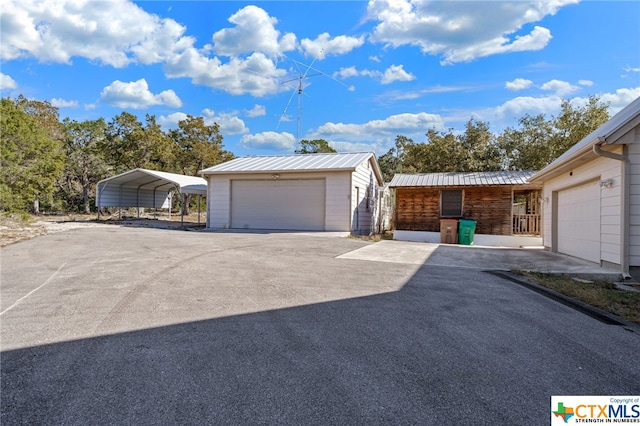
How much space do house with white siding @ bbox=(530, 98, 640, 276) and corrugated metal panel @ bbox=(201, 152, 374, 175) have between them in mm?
7529

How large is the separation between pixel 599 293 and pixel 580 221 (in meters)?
4.28

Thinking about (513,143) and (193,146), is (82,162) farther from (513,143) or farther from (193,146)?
(513,143)

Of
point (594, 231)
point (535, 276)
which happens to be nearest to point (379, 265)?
point (535, 276)

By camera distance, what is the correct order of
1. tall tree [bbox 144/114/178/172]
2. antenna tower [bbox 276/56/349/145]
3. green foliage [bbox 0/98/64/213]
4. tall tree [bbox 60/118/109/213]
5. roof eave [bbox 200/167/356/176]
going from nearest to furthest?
1. green foliage [bbox 0/98/64/213]
2. roof eave [bbox 200/167/356/176]
3. antenna tower [bbox 276/56/349/145]
4. tall tree [bbox 60/118/109/213]
5. tall tree [bbox 144/114/178/172]

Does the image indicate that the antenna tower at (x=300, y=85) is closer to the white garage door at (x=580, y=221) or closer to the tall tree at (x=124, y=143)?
the white garage door at (x=580, y=221)

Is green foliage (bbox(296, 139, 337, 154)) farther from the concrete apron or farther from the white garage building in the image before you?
the concrete apron

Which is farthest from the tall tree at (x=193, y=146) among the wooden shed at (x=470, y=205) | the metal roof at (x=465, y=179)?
the wooden shed at (x=470, y=205)

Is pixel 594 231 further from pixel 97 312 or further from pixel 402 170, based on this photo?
pixel 402 170

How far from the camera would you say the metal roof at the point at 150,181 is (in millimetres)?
18812

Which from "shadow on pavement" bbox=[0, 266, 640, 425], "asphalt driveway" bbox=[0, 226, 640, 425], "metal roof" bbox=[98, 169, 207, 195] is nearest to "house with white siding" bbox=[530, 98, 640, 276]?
"asphalt driveway" bbox=[0, 226, 640, 425]

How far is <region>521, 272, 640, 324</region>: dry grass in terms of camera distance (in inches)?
177

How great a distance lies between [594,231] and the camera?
25.8 ft

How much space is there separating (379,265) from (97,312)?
5033 millimetres

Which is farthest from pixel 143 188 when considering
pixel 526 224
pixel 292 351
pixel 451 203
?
pixel 292 351
